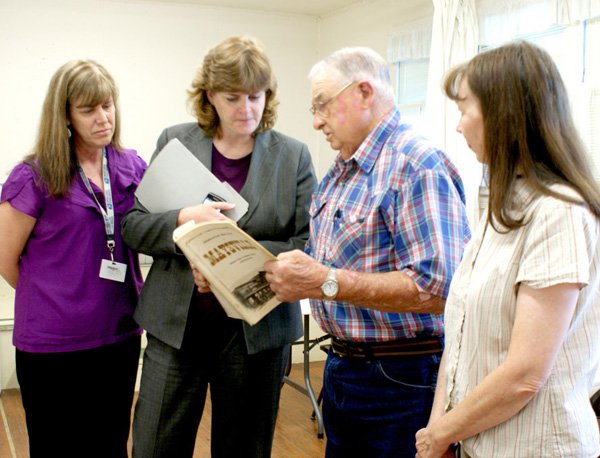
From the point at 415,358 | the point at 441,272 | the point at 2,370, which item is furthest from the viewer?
the point at 2,370

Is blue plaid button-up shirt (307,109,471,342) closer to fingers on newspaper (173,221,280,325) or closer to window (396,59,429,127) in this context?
fingers on newspaper (173,221,280,325)

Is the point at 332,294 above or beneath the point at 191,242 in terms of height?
beneath

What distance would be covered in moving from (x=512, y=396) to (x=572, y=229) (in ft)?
0.96

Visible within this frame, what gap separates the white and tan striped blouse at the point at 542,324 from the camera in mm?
1056

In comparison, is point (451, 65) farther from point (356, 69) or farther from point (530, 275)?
point (530, 275)

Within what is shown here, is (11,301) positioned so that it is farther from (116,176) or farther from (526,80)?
(526,80)

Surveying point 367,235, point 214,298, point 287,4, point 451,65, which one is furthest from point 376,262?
point 287,4

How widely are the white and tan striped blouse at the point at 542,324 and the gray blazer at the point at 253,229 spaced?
0.71 meters

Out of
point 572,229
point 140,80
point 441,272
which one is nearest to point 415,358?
point 441,272

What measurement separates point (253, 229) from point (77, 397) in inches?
27.0

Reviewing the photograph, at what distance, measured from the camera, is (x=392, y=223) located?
143 centimetres

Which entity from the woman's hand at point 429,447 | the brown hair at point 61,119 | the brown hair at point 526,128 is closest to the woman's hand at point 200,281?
the brown hair at point 61,119

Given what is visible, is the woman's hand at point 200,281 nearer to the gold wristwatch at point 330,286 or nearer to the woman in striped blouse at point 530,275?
the gold wristwatch at point 330,286

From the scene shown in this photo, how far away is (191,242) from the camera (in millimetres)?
1387
